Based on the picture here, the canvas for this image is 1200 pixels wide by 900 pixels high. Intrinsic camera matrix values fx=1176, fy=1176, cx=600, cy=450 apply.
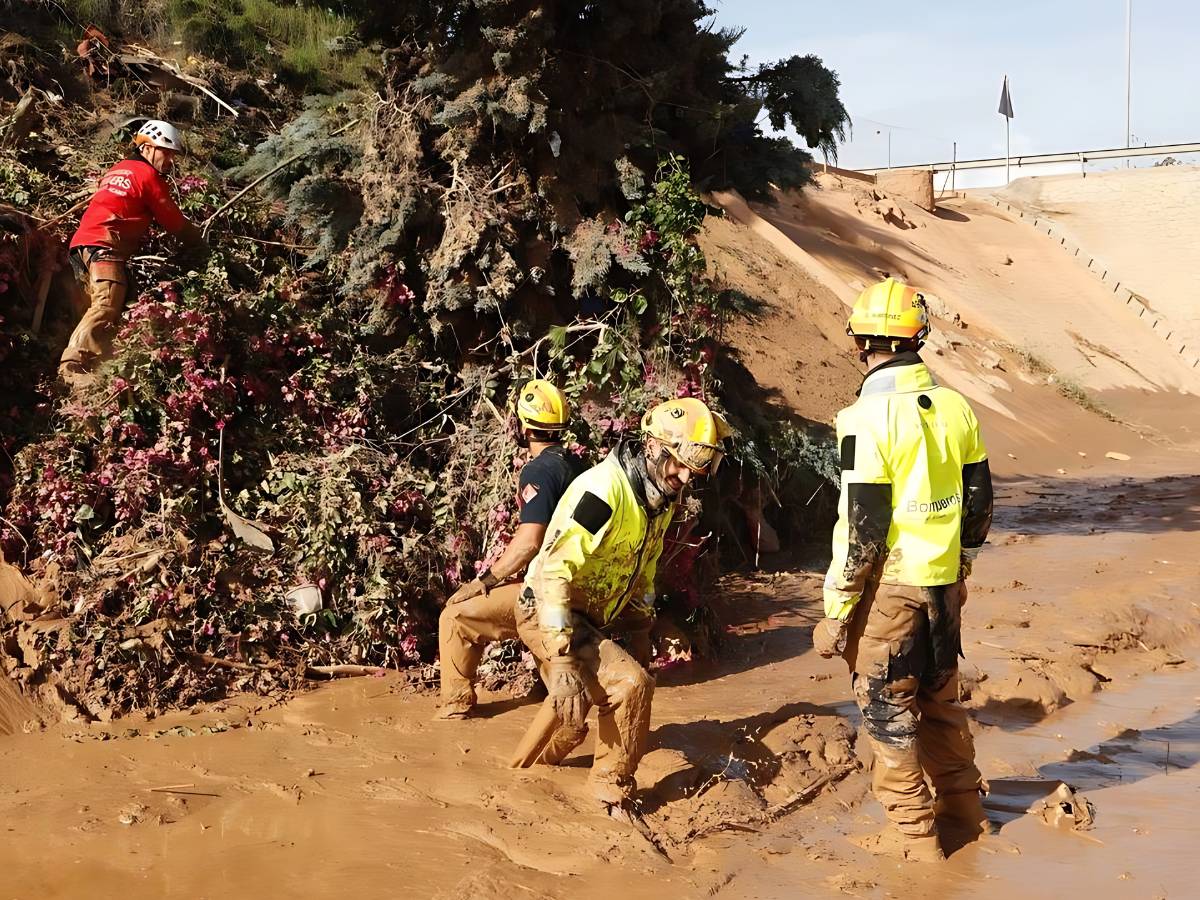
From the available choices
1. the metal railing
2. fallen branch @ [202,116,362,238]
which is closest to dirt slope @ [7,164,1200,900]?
fallen branch @ [202,116,362,238]

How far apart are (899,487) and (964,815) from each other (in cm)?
139

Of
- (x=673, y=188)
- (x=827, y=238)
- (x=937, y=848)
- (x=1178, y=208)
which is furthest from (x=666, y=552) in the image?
(x=1178, y=208)

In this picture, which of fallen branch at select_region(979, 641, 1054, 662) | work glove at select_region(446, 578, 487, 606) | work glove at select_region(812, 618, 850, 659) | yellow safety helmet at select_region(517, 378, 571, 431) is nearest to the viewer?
work glove at select_region(812, 618, 850, 659)

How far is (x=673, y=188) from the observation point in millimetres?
7473

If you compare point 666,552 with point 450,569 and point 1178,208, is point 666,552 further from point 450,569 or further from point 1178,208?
point 1178,208

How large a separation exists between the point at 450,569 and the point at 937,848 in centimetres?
326

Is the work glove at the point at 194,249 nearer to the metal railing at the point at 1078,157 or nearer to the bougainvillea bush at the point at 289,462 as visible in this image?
the bougainvillea bush at the point at 289,462

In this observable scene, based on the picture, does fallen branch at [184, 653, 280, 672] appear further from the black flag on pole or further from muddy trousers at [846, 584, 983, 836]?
the black flag on pole

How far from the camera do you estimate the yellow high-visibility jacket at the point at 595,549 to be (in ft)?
15.1

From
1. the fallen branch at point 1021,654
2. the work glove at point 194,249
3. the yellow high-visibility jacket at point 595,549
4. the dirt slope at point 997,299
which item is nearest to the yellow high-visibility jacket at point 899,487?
the yellow high-visibility jacket at point 595,549

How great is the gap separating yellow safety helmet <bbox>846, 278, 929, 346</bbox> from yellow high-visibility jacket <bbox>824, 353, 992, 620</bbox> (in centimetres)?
15

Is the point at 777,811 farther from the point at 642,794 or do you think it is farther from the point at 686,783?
the point at 642,794

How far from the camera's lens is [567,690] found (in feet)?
14.9

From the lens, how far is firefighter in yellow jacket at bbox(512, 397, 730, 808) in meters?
4.59
